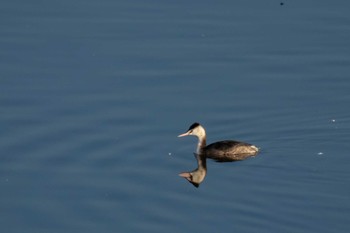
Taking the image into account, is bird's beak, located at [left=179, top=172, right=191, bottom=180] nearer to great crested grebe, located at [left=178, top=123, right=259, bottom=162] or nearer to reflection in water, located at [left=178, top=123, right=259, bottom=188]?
reflection in water, located at [left=178, top=123, right=259, bottom=188]

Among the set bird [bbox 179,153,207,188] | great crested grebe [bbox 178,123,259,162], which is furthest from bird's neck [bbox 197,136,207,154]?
bird [bbox 179,153,207,188]

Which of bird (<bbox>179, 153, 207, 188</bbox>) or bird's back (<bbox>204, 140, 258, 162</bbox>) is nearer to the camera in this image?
bird (<bbox>179, 153, 207, 188</bbox>)

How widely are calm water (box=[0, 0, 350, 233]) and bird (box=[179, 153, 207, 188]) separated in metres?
0.14

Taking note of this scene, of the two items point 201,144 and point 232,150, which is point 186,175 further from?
point 201,144

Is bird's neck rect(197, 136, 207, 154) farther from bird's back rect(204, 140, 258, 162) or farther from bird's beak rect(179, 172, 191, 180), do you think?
bird's beak rect(179, 172, 191, 180)

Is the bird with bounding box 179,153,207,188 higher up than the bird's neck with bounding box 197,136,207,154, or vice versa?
the bird's neck with bounding box 197,136,207,154

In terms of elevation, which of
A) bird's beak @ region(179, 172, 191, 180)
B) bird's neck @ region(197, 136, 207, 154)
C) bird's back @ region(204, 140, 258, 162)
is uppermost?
bird's neck @ region(197, 136, 207, 154)

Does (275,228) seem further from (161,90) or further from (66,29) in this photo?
(66,29)

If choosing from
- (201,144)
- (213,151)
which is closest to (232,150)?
(213,151)

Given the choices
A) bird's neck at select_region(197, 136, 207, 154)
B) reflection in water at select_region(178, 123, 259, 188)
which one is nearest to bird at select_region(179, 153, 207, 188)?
reflection in water at select_region(178, 123, 259, 188)

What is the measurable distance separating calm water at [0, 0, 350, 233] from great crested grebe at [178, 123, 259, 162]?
0.56 feet

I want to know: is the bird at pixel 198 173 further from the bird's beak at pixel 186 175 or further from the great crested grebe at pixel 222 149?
the great crested grebe at pixel 222 149

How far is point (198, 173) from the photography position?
65.2 ft

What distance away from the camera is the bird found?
63.2ft
